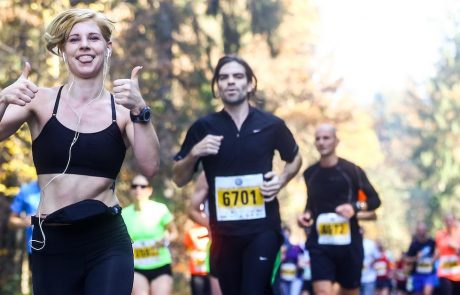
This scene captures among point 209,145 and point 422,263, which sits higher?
point 209,145

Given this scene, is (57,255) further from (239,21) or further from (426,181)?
(426,181)

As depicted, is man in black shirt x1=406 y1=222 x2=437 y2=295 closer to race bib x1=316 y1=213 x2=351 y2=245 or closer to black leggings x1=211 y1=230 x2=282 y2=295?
race bib x1=316 y1=213 x2=351 y2=245

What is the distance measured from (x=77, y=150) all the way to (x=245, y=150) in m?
2.84

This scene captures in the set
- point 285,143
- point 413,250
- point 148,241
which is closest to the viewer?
point 285,143

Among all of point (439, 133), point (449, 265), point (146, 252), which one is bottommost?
point (449, 265)

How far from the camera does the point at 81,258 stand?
4727 millimetres

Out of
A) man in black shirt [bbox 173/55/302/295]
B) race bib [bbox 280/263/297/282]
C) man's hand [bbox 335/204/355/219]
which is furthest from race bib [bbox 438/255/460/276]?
man in black shirt [bbox 173/55/302/295]

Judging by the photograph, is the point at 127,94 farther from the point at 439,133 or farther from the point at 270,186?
the point at 439,133

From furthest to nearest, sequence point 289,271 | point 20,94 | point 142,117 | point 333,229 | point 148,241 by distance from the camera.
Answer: point 289,271, point 148,241, point 333,229, point 142,117, point 20,94

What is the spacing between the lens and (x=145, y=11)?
20.8 metres

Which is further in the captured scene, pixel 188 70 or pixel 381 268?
pixel 381 268

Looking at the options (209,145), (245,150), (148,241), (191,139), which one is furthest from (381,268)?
(209,145)

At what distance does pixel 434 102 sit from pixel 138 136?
184 feet

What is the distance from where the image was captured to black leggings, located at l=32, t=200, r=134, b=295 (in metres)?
4.71
